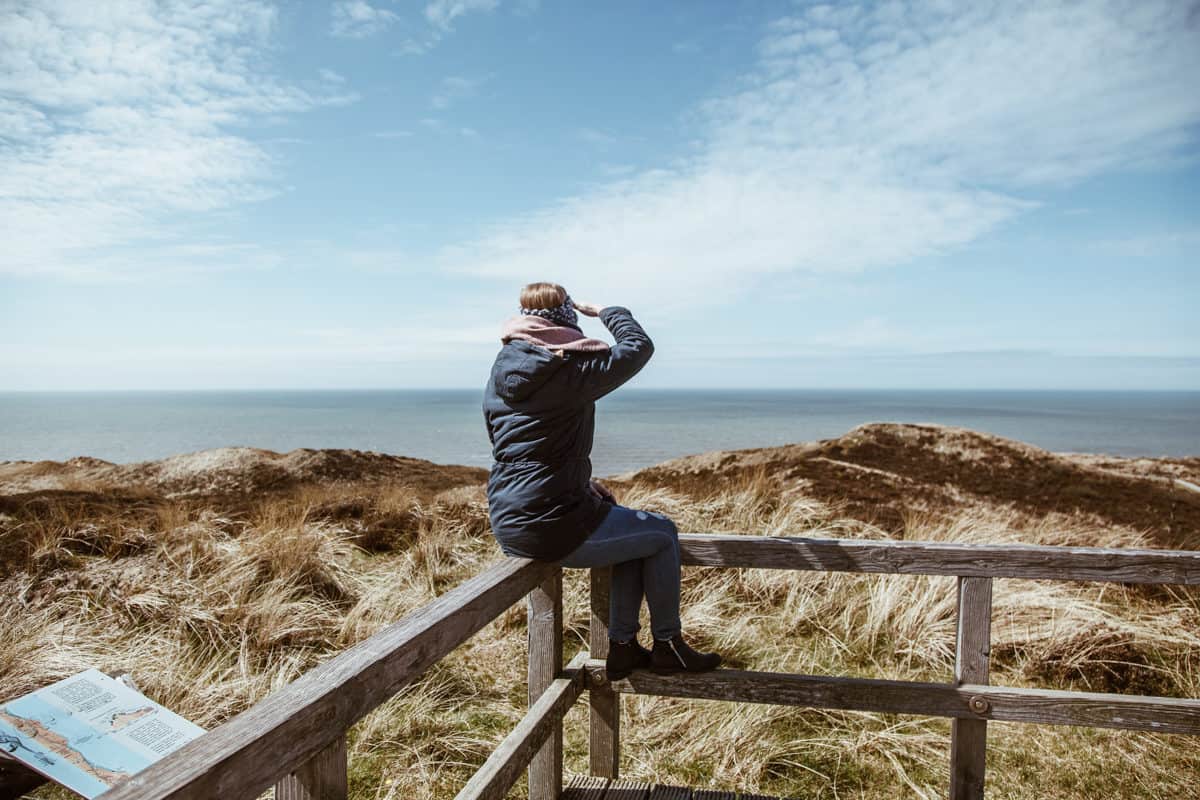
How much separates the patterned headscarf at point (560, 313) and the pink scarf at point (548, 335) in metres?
0.04

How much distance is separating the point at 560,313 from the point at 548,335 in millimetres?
164

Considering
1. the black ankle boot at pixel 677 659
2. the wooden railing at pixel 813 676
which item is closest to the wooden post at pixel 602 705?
the wooden railing at pixel 813 676

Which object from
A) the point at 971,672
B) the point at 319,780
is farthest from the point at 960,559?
the point at 319,780

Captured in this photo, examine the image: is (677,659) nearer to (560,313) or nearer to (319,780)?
(560,313)

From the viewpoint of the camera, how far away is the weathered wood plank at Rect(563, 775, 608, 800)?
307 centimetres

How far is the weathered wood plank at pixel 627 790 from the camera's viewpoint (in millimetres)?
3055

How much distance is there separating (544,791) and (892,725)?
2088mm

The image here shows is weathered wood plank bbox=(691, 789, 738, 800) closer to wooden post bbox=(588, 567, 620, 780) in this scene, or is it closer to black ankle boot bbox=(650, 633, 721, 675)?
wooden post bbox=(588, 567, 620, 780)

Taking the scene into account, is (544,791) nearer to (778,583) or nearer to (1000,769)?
(1000,769)

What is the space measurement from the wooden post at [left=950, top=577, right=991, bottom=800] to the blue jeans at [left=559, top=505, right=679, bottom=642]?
1075 mm

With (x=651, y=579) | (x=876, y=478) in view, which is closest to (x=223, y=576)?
(x=651, y=579)

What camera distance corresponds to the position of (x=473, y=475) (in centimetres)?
1220

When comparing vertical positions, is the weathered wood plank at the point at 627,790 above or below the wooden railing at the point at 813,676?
below

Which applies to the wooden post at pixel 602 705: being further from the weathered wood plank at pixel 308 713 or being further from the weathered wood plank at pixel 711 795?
the weathered wood plank at pixel 308 713
